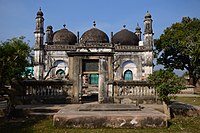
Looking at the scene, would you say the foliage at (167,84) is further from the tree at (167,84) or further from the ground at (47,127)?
the ground at (47,127)

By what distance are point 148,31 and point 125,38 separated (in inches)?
158

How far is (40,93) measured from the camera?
10047 millimetres

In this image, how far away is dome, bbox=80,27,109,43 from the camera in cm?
2912

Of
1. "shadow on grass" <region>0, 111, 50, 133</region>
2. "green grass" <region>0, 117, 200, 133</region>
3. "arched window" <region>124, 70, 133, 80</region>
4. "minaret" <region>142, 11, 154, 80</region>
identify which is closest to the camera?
"green grass" <region>0, 117, 200, 133</region>

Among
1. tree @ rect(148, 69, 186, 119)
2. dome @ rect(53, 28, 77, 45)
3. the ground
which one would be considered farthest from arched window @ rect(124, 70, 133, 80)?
the ground

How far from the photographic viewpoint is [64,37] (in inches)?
1289

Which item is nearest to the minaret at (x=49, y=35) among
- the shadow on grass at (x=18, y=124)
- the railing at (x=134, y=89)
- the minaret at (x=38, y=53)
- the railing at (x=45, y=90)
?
the minaret at (x=38, y=53)

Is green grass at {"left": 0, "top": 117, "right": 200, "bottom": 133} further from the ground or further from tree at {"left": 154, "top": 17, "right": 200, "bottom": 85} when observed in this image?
tree at {"left": 154, "top": 17, "right": 200, "bottom": 85}

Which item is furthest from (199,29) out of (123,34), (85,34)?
(85,34)

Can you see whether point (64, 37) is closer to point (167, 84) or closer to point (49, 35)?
point (49, 35)

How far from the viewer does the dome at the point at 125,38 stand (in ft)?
106

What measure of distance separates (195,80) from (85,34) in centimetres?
1729

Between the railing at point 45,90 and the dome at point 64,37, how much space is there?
Answer: 74.9 ft

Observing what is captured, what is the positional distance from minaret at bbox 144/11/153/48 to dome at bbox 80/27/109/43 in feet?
19.0
